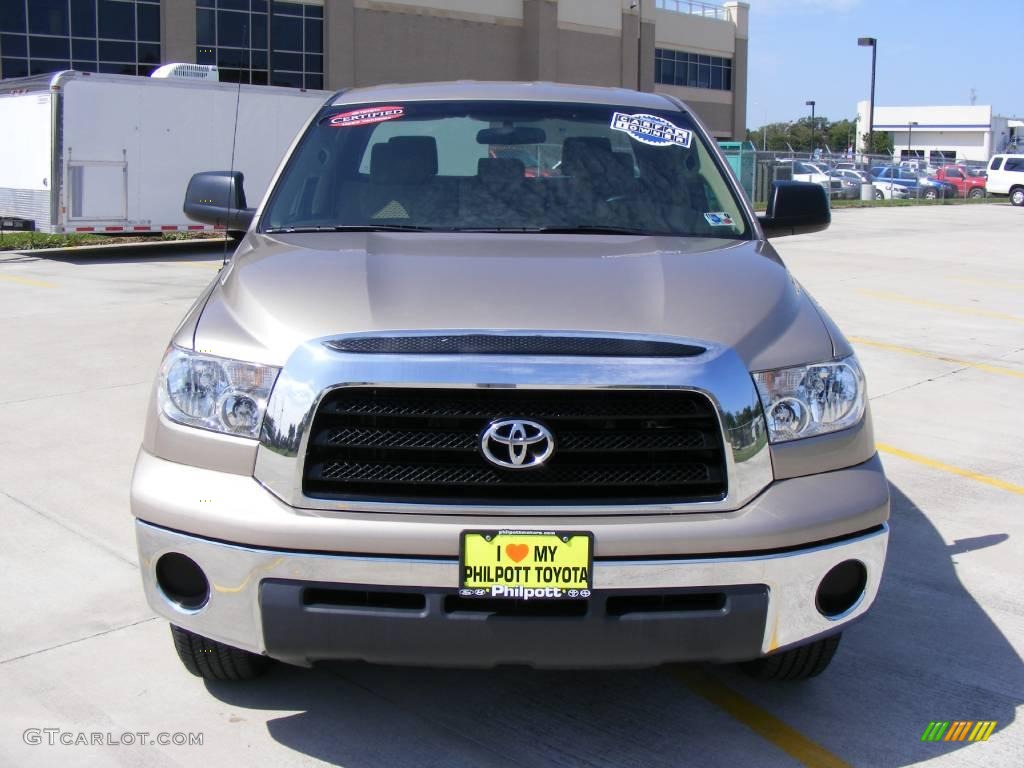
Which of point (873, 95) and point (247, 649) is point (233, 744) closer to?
point (247, 649)

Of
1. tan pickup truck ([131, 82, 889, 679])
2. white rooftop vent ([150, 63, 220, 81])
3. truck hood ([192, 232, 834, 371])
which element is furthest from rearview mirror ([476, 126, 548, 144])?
white rooftop vent ([150, 63, 220, 81])

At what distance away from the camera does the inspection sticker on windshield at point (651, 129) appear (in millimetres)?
4750

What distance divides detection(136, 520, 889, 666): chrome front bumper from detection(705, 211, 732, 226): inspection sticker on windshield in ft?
5.18

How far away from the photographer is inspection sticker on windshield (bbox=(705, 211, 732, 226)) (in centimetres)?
439

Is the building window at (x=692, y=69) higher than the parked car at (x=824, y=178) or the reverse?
higher

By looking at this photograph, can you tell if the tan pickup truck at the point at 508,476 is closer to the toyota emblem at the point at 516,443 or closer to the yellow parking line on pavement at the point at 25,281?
Result: the toyota emblem at the point at 516,443

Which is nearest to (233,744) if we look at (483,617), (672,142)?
(483,617)

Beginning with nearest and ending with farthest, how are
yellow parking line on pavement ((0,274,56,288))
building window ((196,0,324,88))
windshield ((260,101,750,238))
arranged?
windshield ((260,101,750,238)) → yellow parking line on pavement ((0,274,56,288)) → building window ((196,0,324,88))

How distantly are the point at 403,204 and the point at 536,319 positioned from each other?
1452 millimetres

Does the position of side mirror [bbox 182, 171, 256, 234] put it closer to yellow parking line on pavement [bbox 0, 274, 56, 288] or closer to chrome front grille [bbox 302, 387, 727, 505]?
chrome front grille [bbox 302, 387, 727, 505]

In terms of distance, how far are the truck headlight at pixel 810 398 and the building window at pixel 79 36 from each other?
35.8 meters

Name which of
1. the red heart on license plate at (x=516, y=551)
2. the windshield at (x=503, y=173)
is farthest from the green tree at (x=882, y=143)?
the red heart on license plate at (x=516, y=551)

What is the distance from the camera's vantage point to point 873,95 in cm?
5544
